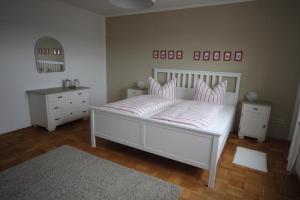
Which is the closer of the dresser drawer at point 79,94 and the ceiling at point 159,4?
the ceiling at point 159,4

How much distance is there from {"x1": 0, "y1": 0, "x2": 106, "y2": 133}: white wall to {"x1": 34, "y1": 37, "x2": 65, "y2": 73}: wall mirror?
0.28 ft

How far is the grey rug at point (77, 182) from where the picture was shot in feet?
5.94

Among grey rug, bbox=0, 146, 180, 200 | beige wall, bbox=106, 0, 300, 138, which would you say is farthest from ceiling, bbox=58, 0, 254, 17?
grey rug, bbox=0, 146, 180, 200

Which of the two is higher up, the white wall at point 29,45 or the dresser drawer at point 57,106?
the white wall at point 29,45

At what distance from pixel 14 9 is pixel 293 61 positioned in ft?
15.6

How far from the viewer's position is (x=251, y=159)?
8.59 ft

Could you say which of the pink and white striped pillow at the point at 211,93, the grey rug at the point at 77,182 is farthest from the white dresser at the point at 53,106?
the pink and white striped pillow at the point at 211,93

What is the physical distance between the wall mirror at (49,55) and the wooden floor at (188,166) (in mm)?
1239

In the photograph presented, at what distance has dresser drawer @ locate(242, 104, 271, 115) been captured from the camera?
3.05m

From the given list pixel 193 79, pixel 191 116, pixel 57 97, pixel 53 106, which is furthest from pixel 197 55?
pixel 53 106

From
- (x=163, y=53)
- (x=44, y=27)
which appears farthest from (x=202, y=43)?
(x=44, y=27)

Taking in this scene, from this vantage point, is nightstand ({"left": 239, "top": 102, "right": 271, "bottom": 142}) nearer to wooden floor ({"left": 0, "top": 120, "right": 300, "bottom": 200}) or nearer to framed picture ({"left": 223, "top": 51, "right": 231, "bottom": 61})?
wooden floor ({"left": 0, "top": 120, "right": 300, "bottom": 200})

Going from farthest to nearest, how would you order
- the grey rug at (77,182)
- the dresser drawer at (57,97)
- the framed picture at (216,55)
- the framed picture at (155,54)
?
the framed picture at (155,54), the framed picture at (216,55), the dresser drawer at (57,97), the grey rug at (77,182)

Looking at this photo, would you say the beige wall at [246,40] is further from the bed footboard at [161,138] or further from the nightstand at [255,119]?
the bed footboard at [161,138]
